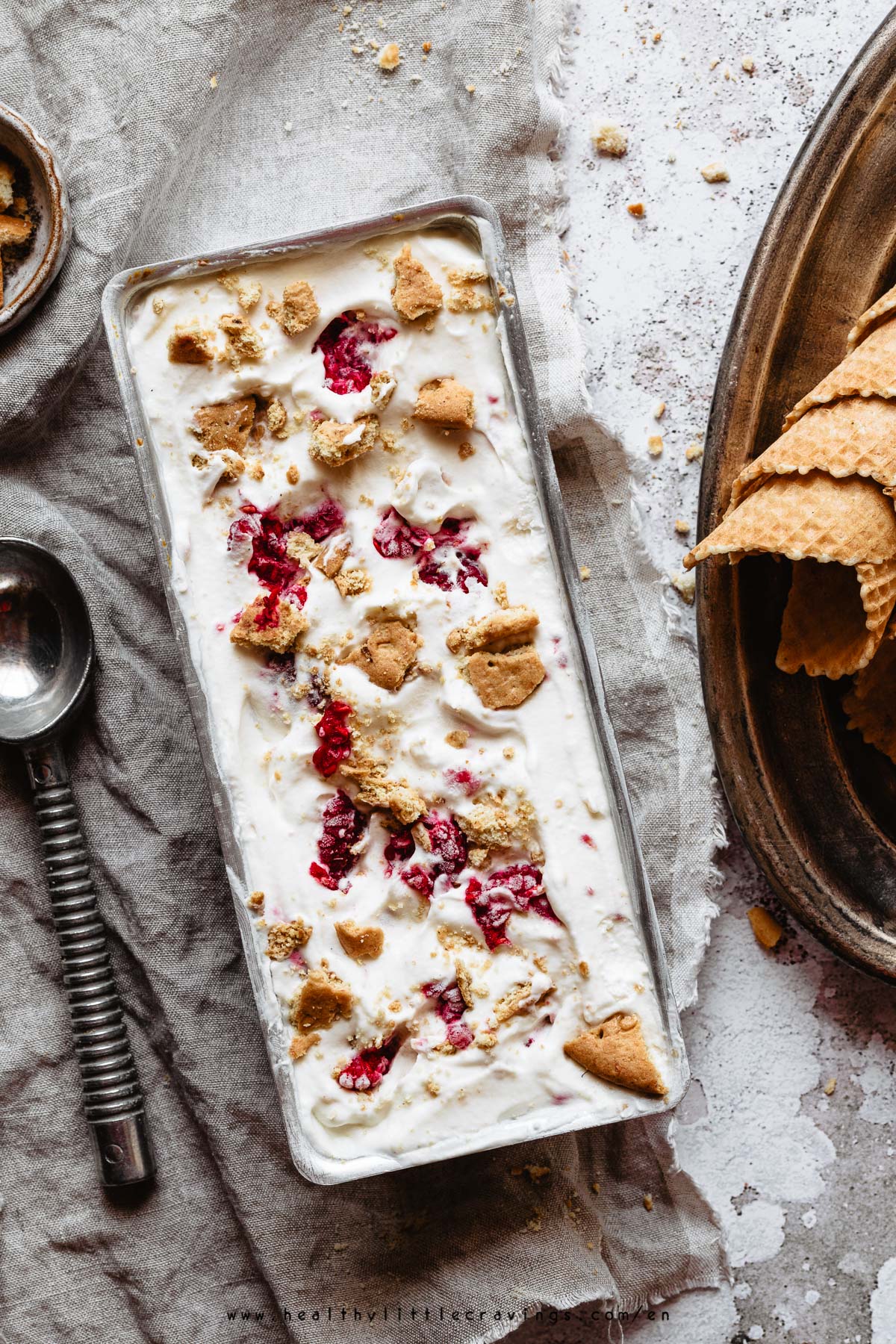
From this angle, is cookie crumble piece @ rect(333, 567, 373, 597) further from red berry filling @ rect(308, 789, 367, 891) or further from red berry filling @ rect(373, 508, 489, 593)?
red berry filling @ rect(308, 789, 367, 891)

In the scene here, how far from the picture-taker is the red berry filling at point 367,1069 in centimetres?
187

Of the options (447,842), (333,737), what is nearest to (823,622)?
(447,842)

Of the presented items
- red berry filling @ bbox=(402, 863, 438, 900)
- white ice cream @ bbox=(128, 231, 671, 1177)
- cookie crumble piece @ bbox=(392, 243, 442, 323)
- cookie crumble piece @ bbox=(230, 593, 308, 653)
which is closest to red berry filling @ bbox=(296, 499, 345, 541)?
white ice cream @ bbox=(128, 231, 671, 1177)

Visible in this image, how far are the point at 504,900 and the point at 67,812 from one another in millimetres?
872

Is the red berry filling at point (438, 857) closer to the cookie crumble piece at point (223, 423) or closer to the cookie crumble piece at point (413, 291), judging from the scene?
the cookie crumble piece at point (223, 423)

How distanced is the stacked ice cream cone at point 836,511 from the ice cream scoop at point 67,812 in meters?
1.22

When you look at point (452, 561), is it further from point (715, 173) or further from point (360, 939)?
point (715, 173)

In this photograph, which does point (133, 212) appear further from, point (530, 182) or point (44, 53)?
point (530, 182)

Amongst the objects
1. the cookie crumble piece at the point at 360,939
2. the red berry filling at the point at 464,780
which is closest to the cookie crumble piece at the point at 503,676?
the red berry filling at the point at 464,780

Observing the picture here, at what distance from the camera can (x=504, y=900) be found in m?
1.87

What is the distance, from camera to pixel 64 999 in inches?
84.7

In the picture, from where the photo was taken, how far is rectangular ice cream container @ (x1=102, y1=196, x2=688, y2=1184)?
1.84 m

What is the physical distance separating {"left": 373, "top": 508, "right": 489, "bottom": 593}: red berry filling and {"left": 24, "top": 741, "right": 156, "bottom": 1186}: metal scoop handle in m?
0.79

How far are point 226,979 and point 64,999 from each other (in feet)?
1.08
